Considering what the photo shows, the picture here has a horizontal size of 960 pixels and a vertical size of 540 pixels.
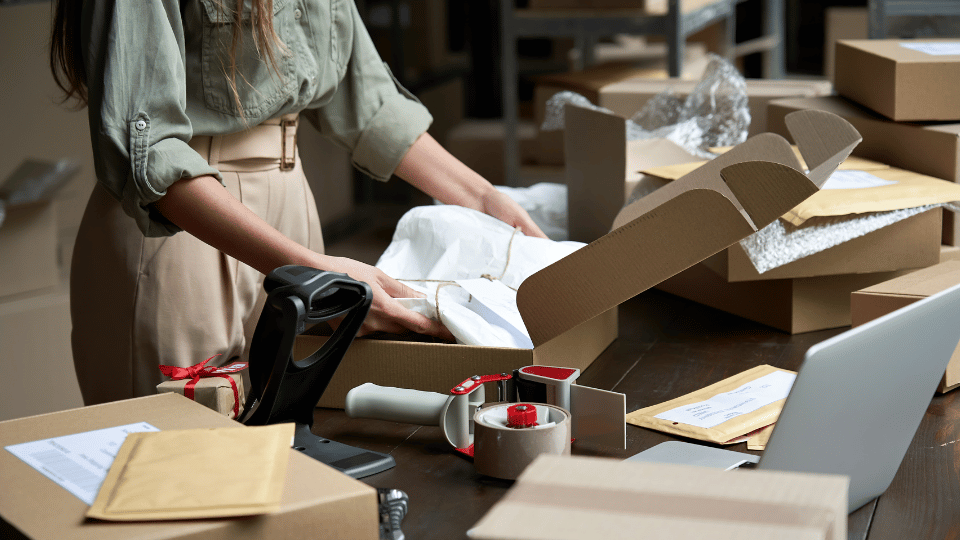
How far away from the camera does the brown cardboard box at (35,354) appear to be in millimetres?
2385

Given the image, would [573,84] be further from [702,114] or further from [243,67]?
[243,67]

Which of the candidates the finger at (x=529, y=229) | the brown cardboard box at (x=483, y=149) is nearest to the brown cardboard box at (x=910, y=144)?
the finger at (x=529, y=229)

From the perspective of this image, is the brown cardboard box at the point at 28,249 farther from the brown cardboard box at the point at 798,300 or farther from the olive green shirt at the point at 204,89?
the brown cardboard box at the point at 798,300

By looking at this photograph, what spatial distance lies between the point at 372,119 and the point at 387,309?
54 centimetres

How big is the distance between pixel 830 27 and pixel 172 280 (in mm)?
4874

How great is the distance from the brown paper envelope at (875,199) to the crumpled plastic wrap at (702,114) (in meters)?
0.40

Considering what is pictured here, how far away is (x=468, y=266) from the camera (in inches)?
46.3

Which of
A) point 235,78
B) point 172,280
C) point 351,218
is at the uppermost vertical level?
point 235,78

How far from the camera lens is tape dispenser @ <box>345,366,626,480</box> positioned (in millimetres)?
778

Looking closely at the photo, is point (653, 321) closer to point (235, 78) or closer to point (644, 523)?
point (235, 78)

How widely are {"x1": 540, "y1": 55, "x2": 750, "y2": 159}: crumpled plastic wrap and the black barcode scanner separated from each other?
953 millimetres

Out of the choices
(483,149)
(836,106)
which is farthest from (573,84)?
(836,106)

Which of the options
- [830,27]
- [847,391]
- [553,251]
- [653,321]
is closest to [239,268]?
[553,251]

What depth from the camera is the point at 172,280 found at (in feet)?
4.11
